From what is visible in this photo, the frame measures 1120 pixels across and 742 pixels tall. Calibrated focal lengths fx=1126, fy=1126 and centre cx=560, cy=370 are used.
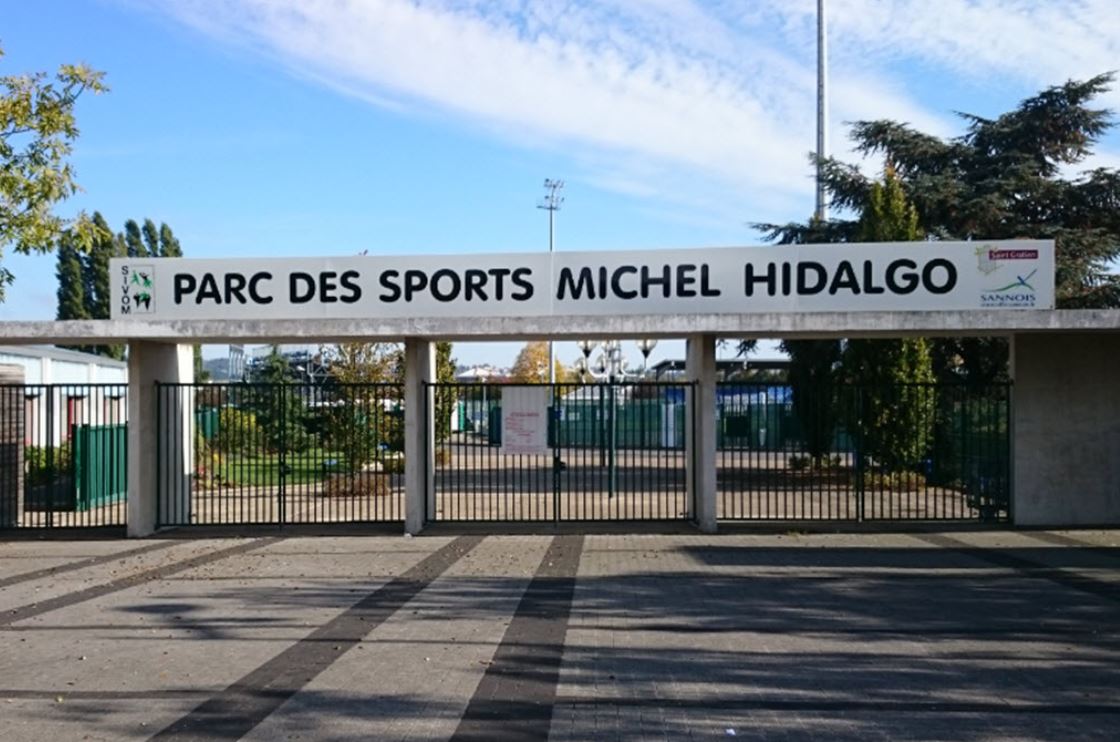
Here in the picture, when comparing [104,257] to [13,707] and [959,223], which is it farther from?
[13,707]

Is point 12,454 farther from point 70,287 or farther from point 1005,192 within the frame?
point 70,287

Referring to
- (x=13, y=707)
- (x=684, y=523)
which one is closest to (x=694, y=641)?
(x=13, y=707)

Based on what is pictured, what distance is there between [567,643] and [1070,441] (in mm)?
11012

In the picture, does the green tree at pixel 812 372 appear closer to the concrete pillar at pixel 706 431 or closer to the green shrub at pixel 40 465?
the concrete pillar at pixel 706 431

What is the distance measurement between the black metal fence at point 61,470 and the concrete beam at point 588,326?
1.85 metres

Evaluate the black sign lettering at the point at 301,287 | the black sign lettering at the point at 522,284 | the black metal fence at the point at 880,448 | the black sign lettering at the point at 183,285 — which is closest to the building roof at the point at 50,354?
the black sign lettering at the point at 183,285

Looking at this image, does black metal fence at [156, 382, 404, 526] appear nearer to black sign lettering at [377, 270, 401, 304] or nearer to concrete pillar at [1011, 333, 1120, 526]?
black sign lettering at [377, 270, 401, 304]

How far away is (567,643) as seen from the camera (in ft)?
30.8

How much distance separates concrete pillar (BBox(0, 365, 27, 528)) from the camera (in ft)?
60.6

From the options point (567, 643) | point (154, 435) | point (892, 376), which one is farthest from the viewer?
point (892, 376)

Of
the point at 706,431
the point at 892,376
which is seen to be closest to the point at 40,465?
the point at 706,431

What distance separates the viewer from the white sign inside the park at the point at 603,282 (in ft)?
51.6

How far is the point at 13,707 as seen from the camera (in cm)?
753

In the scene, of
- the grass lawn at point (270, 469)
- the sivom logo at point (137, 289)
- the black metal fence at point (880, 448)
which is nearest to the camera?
the sivom logo at point (137, 289)
